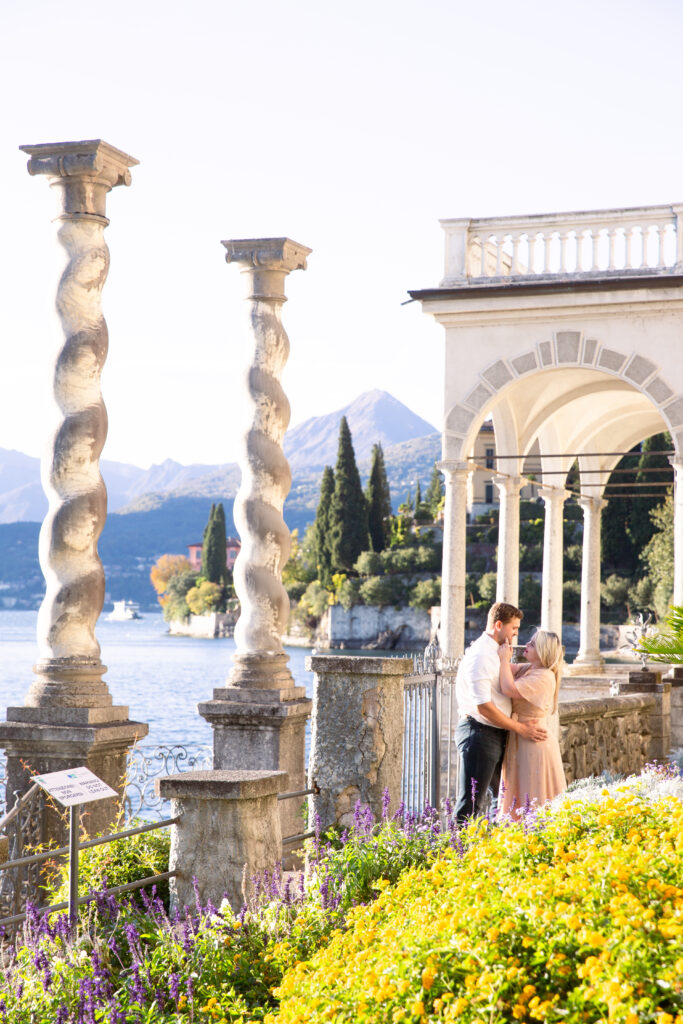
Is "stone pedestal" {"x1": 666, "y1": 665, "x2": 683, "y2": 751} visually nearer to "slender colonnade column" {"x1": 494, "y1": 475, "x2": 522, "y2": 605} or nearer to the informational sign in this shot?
"slender colonnade column" {"x1": 494, "y1": 475, "x2": 522, "y2": 605}

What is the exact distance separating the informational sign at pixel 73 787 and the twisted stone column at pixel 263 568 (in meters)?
3.49

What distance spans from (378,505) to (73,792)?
6325 centimetres

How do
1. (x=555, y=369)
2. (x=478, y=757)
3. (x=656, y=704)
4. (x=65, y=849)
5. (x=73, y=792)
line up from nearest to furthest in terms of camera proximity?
(x=73, y=792) < (x=65, y=849) < (x=478, y=757) < (x=656, y=704) < (x=555, y=369)

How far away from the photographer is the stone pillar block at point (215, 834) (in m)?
4.76

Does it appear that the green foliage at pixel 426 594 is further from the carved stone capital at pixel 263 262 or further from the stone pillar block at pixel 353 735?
the stone pillar block at pixel 353 735

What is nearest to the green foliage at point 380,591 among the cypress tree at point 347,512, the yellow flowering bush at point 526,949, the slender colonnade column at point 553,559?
the cypress tree at point 347,512

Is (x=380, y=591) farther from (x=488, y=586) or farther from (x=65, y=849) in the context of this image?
(x=65, y=849)

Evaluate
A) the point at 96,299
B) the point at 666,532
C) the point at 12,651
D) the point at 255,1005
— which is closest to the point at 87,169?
the point at 96,299

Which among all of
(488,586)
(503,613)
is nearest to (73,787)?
(503,613)

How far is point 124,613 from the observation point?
181m

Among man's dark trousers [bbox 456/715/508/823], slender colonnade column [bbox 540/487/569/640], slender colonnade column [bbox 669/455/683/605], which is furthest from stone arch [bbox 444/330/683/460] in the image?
man's dark trousers [bbox 456/715/508/823]

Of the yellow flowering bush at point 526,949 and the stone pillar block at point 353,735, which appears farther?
the stone pillar block at point 353,735

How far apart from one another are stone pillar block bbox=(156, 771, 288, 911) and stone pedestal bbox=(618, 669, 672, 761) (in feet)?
25.9

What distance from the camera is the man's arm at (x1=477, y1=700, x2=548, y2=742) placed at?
6.05 meters
